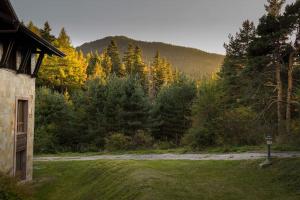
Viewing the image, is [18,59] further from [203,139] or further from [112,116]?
[112,116]

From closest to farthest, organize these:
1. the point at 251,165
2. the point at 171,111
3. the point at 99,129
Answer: the point at 251,165, the point at 99,129, the point at 171,111

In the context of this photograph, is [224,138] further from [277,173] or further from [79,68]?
[79,68]

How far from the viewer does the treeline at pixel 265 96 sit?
83.6 ft

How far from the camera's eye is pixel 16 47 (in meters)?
18.0

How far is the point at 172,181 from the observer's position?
1505 centimetres

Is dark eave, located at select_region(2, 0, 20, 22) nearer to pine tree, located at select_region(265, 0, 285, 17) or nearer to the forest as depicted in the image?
the forest

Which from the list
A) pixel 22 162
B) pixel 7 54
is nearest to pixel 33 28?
pixel 22 162

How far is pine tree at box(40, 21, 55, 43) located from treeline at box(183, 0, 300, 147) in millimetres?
39423

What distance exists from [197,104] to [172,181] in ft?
73.8

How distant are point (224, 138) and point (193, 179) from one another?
1179 cm

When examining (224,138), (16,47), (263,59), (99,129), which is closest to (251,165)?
(224,138)

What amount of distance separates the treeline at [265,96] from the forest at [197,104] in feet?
0.24

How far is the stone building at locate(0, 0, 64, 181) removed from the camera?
1625cm

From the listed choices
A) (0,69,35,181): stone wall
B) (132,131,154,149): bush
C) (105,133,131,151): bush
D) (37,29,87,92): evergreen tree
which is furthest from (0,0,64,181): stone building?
(37,29,87,92): evergreen tree
